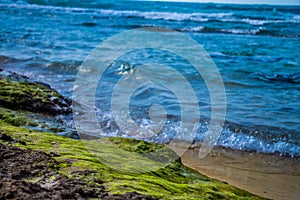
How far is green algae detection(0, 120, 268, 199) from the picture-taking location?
222 cm

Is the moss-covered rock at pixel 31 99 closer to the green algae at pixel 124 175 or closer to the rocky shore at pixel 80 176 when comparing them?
the rocky shore at pixel 80 176

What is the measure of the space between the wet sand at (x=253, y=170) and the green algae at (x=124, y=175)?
1.08 metres

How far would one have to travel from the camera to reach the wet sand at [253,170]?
13.7ft

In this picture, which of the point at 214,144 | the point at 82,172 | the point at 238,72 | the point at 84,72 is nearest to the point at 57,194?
the point at 82,172

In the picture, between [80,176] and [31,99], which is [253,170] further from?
[31,99]

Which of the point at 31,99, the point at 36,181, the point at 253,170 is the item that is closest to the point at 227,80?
the point at 253,170

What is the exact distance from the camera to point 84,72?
33.1ft

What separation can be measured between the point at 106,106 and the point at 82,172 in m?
5.01

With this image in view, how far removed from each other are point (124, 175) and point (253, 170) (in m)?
2.71

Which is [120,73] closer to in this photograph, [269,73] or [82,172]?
[269,73]

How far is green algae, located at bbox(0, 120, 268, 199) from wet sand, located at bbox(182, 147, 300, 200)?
1.08 metres

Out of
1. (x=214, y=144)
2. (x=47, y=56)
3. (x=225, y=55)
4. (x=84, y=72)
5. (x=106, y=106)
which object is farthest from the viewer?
(x=225, y=55)

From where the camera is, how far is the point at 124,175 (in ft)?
8.29

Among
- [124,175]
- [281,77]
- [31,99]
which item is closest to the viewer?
[124,175]
